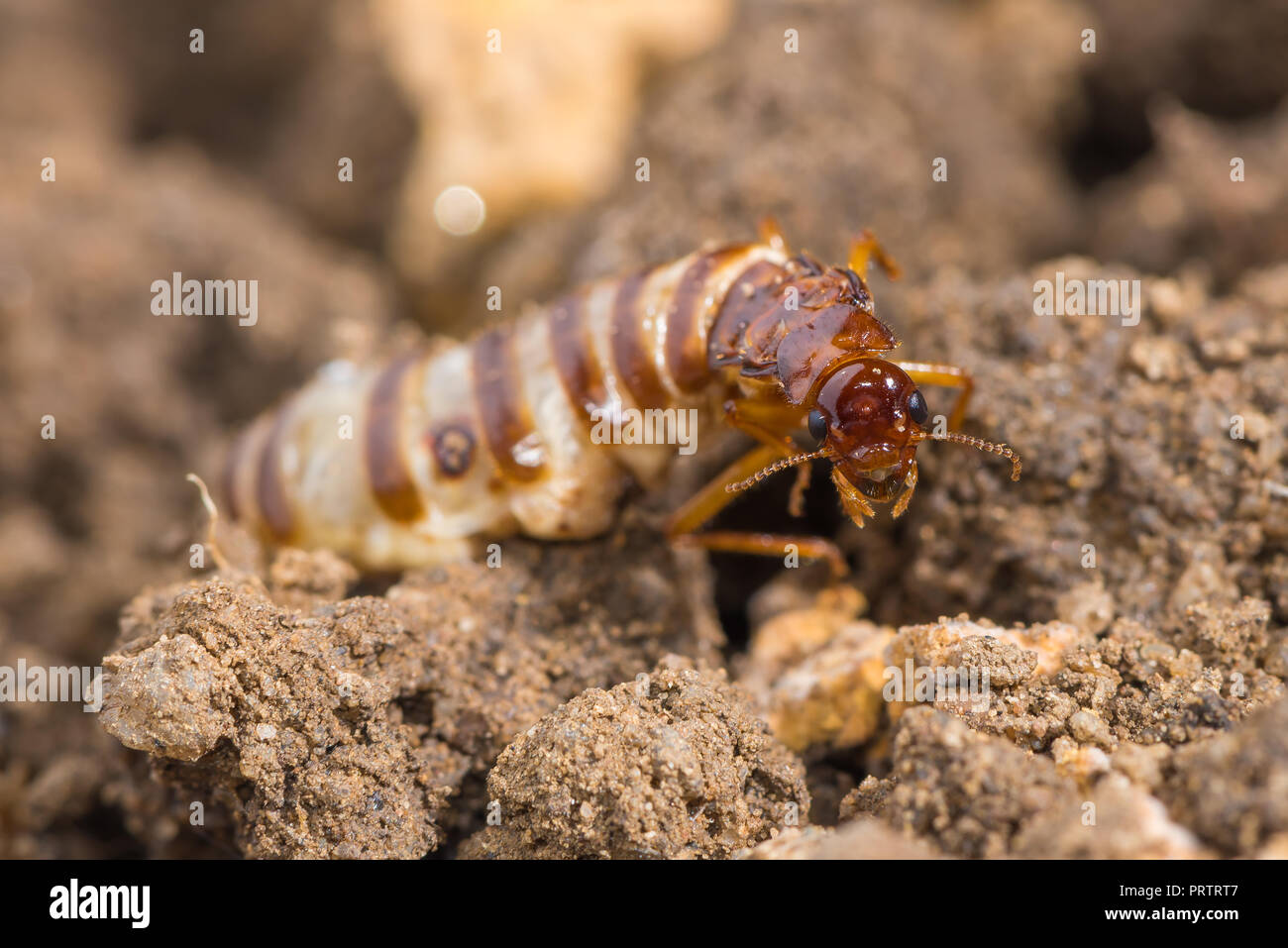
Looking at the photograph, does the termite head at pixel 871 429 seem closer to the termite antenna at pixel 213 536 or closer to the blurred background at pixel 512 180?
the blurred background at pixel 512 180

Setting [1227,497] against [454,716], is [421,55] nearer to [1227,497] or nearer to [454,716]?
[454,716]

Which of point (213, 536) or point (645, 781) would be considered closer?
point (645, 781)

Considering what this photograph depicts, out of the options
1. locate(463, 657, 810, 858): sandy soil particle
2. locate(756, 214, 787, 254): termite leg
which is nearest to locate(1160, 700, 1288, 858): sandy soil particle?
locate(463, 657, 810, 858): sandy soil particle

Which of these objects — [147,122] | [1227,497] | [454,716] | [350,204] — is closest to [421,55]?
[350,204]

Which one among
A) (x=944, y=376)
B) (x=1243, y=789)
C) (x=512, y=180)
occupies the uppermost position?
(x=512, y=180)

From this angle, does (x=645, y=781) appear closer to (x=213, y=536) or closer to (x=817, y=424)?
(x=817, y=424)

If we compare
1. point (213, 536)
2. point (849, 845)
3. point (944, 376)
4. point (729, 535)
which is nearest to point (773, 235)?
point (944, 376)

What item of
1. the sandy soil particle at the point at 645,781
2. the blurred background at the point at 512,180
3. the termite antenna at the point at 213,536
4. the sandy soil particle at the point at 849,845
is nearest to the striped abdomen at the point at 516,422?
the termite antenna at the point at 213,536
